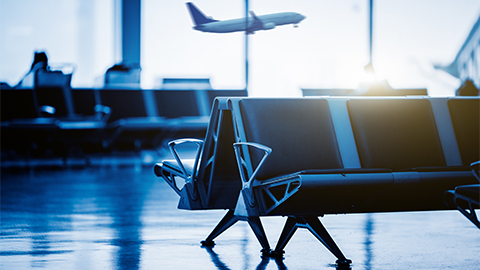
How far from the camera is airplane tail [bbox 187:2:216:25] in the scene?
11.6 meters

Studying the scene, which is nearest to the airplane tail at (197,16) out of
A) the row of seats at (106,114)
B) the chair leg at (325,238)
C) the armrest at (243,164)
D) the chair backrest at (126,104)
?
the row of seats at (106,114)

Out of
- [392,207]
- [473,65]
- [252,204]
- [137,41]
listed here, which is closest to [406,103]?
[392,207]

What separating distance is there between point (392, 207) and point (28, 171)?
5.84 metres

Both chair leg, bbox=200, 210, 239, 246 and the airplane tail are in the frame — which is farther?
the airplane tail

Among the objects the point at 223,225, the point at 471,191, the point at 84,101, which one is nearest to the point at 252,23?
the point at 84,101

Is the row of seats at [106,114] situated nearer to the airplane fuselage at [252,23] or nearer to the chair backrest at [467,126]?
the airplane fuselage at [252,23]

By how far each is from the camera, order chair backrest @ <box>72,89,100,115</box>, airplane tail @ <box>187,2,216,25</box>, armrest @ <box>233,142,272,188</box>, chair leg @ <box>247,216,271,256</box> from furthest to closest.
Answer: airplane tail @ <box>187,2,216,25</box> → chair backrest @ <box>72,89,100,115</box> → chair leg @ <box>247,216,271,256</box> → armrest @ <box>233,142,272,188</box>

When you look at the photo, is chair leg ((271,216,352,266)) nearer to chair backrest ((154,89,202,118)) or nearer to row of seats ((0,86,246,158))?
row of seats ((0,86,246,158))

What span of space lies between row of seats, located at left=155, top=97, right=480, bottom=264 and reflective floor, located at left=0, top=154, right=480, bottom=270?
0.19 metres

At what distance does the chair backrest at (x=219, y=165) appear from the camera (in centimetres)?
261

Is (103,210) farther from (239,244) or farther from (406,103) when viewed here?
(406,103)

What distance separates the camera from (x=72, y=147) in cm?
989

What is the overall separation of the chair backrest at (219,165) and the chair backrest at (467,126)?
1.02 meters

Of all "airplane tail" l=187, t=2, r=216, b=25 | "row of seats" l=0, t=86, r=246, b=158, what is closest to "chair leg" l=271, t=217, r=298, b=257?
"row of seats" l=0, t=86, r=246, b=158
